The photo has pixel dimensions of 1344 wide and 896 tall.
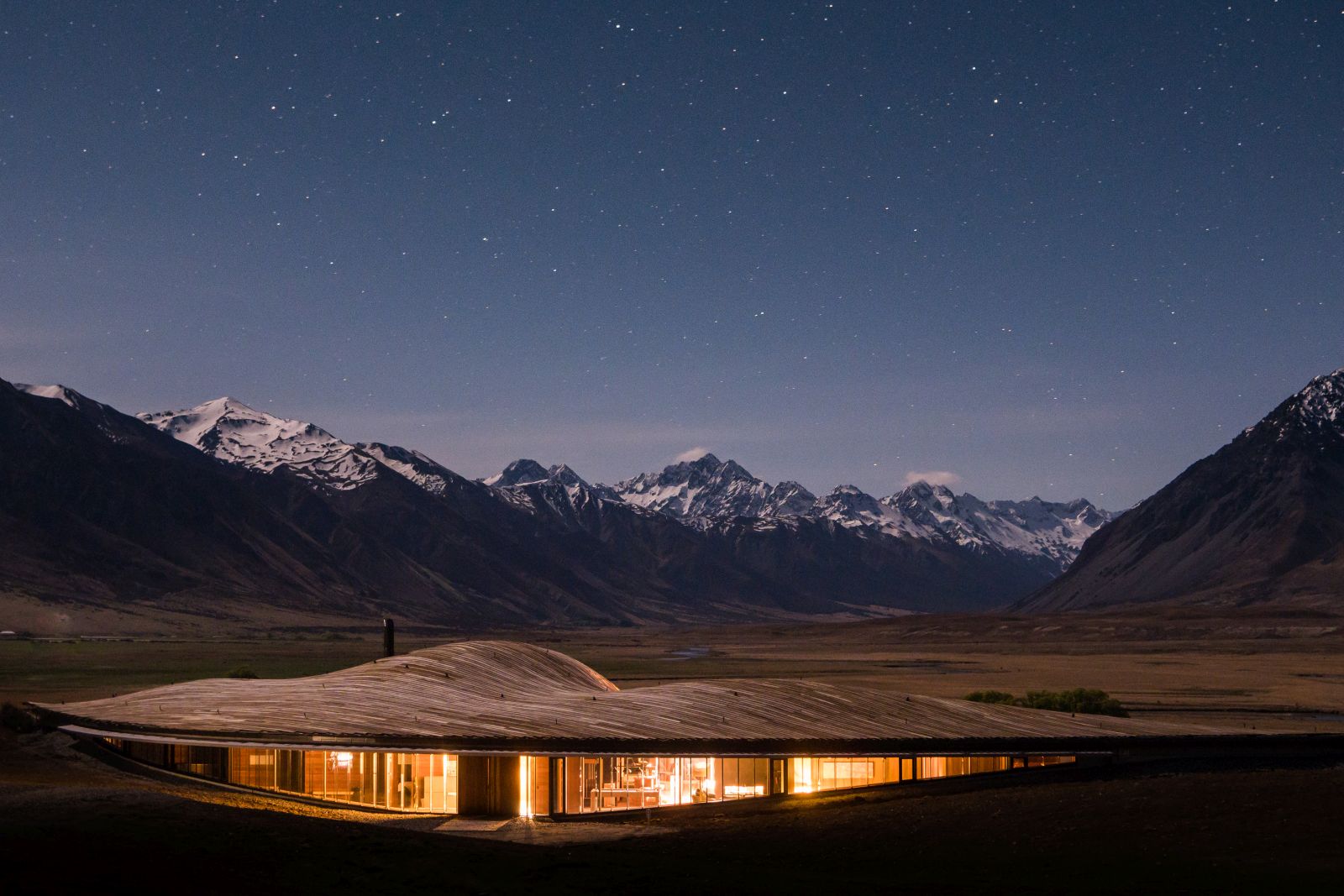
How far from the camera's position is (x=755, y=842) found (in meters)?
31.1

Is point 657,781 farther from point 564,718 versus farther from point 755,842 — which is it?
point 755,842

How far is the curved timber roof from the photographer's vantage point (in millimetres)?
37281

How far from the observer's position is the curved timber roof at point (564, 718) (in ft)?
122

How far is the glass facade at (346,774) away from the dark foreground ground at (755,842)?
64.3 inches

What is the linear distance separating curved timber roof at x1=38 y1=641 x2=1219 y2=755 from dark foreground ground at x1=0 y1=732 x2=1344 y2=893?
5.91 feet

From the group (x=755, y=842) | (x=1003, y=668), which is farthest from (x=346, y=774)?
(x=1003, y=668)

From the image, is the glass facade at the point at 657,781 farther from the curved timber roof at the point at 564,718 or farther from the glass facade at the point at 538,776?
the curved timber roof at the point at 564,718

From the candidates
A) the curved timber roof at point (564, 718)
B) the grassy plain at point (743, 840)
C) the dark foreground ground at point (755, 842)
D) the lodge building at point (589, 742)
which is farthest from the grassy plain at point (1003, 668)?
the dark foreground ground at point (755, 842)

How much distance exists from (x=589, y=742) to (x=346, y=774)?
7230 mm

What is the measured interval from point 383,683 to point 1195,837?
27.9 m

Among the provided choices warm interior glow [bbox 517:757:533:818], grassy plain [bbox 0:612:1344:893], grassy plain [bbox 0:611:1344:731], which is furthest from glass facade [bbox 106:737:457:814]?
grassy plain [bbox 0:611:1344:731]

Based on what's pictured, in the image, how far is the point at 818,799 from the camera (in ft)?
120

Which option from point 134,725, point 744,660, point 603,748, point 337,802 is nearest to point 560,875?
point 603,748

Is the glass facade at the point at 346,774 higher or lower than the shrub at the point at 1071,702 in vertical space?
higher
